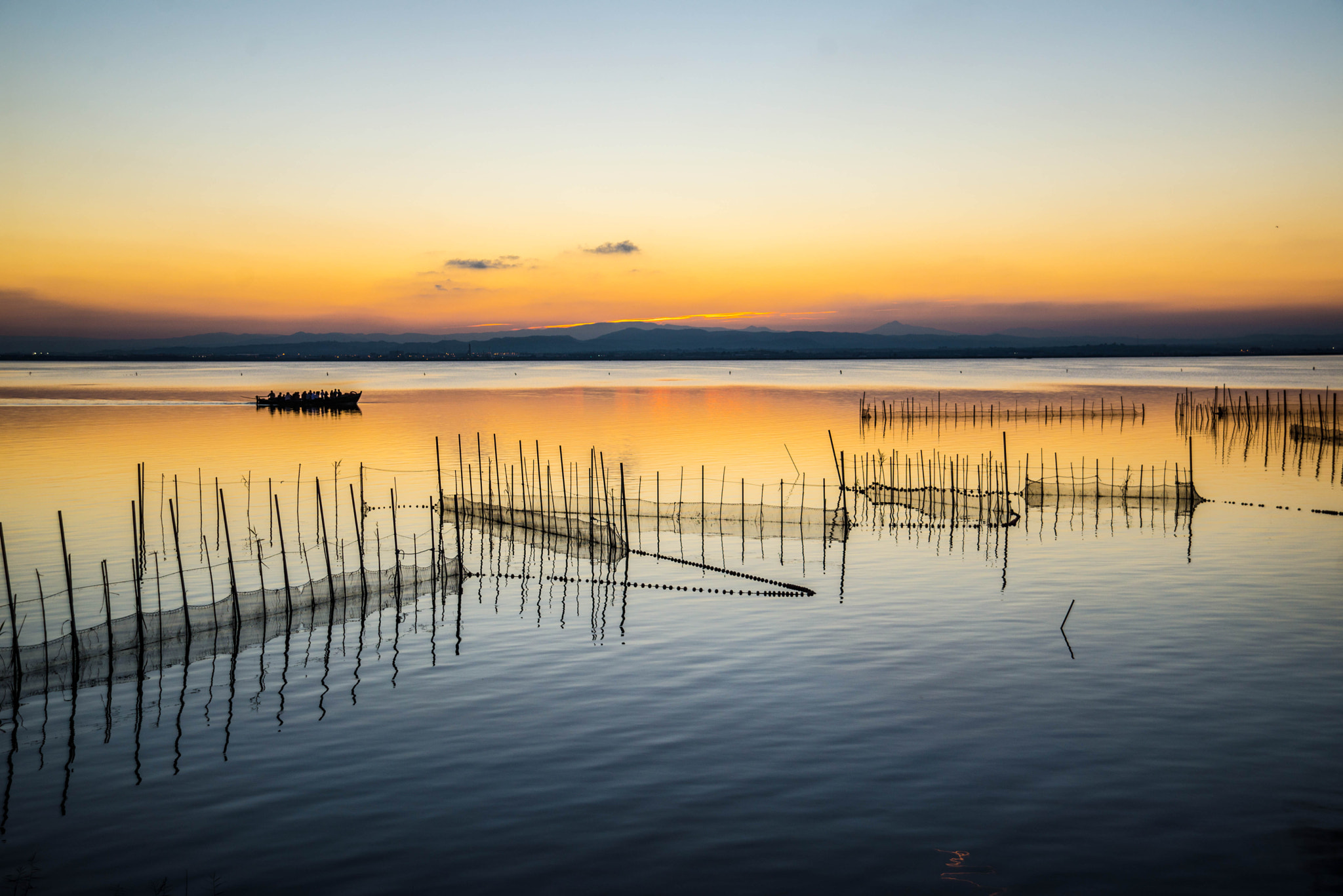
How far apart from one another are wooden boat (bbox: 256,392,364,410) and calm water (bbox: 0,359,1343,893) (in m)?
45.4

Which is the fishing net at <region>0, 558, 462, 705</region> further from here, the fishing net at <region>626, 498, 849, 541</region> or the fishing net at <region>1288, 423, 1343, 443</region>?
the fishing net at <region>1288, 423, 1343, 443</region>

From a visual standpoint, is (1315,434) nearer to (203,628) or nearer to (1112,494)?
(1112,494)

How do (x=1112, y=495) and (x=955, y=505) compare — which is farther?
(x=1112, y=495)

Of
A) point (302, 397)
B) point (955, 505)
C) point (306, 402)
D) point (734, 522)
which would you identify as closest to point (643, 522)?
point (734, 522)

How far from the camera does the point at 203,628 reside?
14.6 meters

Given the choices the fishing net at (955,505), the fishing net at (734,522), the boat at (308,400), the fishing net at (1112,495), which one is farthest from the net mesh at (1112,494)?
the boat at (308,400)

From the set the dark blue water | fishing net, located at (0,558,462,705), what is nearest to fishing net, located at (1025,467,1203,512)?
the dark blue water

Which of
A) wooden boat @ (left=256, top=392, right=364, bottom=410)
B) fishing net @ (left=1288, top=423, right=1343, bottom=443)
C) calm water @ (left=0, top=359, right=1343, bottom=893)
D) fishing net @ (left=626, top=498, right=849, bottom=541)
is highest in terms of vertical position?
wooden boat @ (left=256, top=392, right=364, bottom=410)

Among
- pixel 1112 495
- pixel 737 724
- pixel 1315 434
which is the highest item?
pixel 1315 434

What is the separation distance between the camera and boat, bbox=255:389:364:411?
70.8 meters

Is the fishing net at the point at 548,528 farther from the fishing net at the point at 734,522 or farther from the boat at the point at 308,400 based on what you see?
the boat at the point at 308,400

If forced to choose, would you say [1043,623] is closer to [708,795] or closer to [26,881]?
[708,795]

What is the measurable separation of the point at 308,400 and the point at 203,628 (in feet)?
197

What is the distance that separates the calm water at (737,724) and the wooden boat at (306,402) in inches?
1788
